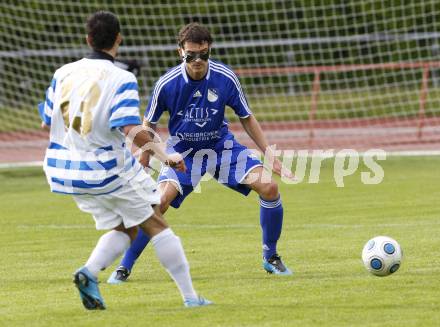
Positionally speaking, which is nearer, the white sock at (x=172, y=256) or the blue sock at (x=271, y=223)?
the white sock at (x=172, y=256)

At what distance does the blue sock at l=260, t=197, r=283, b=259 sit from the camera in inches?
357

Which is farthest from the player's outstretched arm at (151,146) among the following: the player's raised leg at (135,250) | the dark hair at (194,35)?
the player's raised leg at (135,250)

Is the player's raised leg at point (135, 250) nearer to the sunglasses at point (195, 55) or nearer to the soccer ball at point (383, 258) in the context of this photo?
the sunglasses at point (195, 55)

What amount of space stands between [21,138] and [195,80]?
645 inches

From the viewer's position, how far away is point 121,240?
282 inches

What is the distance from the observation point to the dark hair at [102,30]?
693cm

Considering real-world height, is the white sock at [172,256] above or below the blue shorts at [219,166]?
above

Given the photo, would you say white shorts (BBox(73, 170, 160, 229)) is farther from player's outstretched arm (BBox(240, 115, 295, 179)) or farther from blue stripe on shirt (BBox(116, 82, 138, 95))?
player's outstretched arm (BBox(240, 115, 295, 179))

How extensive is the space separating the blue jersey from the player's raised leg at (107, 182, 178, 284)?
43 centimetres

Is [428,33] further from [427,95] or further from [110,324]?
[110,324]

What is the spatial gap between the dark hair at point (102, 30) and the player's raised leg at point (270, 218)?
2.37 metres

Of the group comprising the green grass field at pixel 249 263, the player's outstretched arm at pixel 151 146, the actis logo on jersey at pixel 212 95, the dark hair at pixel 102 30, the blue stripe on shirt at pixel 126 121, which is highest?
the dark hair at pixel 102 30

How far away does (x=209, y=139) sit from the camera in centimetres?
923

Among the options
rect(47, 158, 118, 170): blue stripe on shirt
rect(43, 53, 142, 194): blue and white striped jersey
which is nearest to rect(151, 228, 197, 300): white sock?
rect(43, 53, 142, 194): blue and white striped jersey
